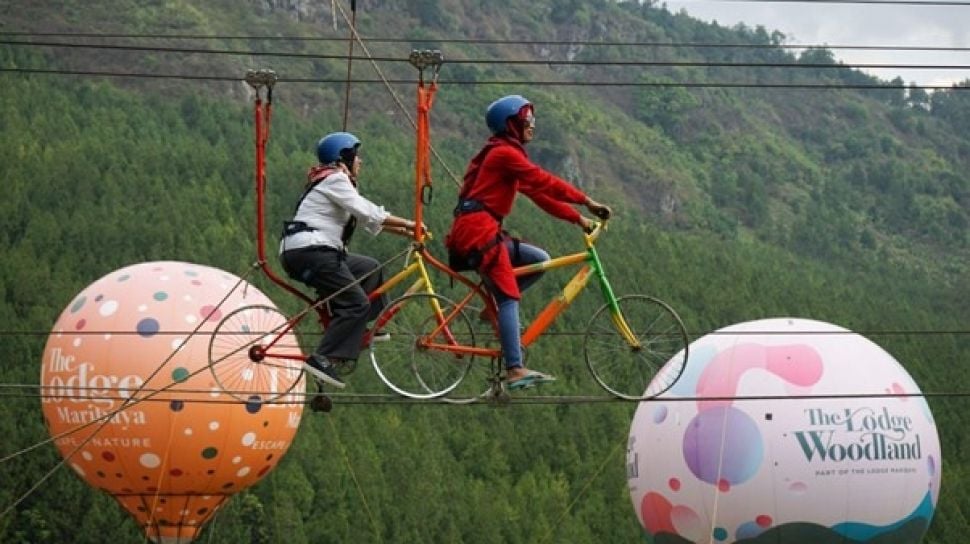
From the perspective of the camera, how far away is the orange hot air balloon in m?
26.5

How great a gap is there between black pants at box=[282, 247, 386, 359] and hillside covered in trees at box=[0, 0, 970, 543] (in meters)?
2.95

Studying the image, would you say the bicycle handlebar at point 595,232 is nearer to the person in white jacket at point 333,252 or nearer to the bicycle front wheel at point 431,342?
the bicycle front wheel at point 431,342

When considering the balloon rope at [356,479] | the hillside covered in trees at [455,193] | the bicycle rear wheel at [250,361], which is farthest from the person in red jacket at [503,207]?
Answer: the balloon rope at [356,479]

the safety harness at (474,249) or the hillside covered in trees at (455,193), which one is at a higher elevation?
the safety harness at (474,249)

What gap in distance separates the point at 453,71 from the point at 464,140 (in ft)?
35.1

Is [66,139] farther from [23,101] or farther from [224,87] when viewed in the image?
[224,87]

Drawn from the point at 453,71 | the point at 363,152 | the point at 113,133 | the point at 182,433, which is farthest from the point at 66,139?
the point at 182,433

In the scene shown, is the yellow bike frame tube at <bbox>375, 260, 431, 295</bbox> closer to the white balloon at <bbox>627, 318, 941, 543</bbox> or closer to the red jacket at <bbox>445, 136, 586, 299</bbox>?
the red jacket at <bbox>445, 136, 586, 299</bbox>

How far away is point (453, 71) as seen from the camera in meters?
122

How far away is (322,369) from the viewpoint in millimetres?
17750

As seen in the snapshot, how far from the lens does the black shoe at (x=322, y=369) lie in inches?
698

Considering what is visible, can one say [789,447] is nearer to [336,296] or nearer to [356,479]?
[336,296]

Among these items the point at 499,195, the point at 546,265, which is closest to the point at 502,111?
the point at 499,195

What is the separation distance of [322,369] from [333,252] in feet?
2.99
